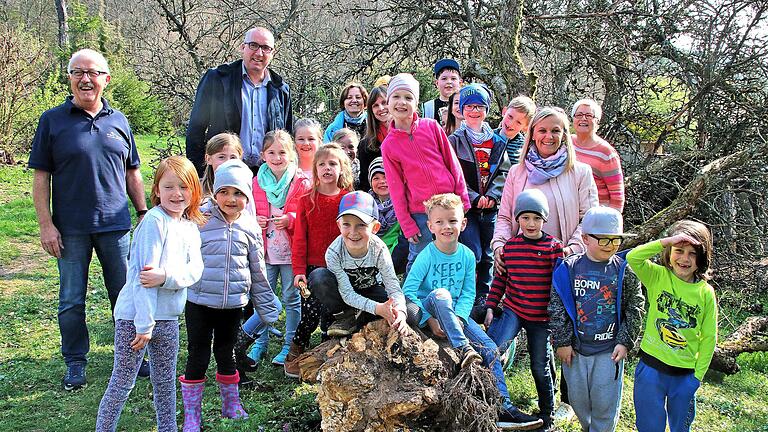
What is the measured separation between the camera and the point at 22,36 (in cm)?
1303

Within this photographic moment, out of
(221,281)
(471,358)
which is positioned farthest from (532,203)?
(221,281)

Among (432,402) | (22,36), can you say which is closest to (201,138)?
(432,402)

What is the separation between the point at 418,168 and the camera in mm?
4129

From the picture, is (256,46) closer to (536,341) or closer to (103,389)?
(103,389)

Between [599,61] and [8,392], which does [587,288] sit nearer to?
[8,392]

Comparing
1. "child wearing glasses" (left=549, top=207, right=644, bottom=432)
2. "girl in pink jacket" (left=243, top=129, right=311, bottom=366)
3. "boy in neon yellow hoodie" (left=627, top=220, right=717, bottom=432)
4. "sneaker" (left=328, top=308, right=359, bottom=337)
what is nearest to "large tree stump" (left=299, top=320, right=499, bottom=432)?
"sneaker" (left=328, top=308, right=359, bottom=337)

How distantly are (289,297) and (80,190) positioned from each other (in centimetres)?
160

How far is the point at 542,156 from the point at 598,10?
392 centimetres

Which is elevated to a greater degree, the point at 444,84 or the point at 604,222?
the point at 444,84

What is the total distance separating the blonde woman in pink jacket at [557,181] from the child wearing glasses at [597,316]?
38cm

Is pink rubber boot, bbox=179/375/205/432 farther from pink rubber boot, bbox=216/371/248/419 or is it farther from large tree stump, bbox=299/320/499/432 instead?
large tree stump, bbox=299/320/499/432

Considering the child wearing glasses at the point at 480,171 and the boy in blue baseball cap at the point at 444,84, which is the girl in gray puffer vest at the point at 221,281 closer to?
the child wearing glasses at the point at 480,171

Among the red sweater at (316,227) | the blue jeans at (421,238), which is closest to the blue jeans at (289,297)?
the red sweater at (316,227)

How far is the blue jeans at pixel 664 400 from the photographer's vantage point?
321 cm
